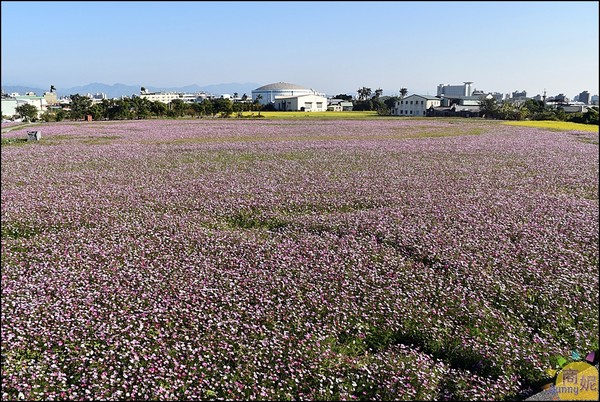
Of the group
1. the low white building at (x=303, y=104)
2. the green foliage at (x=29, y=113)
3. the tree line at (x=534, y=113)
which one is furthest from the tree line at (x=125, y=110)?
the tree line at (x=534, y=113)

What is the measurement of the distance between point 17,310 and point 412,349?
602 cm

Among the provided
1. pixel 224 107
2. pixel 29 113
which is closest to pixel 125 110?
pixel 29 113

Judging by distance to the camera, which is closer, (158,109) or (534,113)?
(534,113)

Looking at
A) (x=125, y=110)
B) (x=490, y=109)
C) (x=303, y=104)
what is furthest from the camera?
(x=303, y=104)

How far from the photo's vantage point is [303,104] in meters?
136

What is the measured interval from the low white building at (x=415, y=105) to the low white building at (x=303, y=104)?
92.5ft

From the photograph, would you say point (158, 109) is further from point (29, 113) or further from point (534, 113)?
point (534, 113)

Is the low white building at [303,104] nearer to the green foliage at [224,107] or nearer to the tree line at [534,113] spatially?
the green foliage at [224,107]

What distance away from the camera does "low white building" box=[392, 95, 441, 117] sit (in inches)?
4532

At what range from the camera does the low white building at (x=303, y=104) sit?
13538 cm

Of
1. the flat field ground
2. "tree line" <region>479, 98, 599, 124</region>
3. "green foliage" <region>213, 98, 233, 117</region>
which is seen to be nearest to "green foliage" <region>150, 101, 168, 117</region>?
"green foliage" <region>213, 98, 233, 117</region>

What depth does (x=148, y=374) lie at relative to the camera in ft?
17.4

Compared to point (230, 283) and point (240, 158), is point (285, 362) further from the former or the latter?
point (240, 158)

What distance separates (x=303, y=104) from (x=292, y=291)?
434 feet
